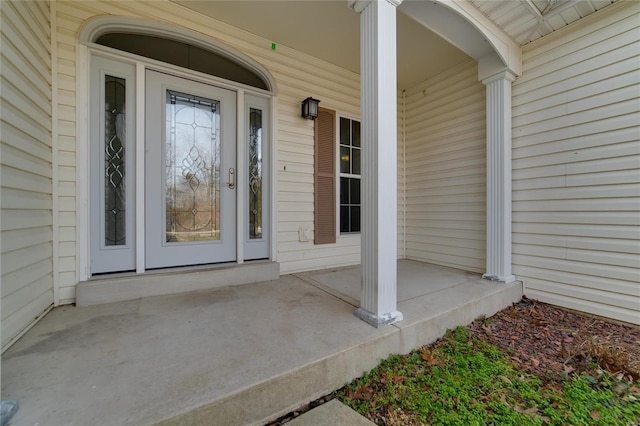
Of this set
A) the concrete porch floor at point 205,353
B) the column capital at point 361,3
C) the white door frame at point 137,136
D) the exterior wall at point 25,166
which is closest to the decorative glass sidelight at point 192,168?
the white door frame at point 137,136

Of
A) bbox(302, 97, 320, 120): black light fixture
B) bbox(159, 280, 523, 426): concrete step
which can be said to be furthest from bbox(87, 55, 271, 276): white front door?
bbox(159, 280, 523, 426): concrete step

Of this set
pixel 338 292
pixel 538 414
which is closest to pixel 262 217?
pixel 338 292

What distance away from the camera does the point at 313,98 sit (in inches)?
143

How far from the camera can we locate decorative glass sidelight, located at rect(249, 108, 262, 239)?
3.28 meters

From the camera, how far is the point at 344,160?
4047mm

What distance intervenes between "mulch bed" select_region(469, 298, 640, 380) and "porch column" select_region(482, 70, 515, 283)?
0.52m

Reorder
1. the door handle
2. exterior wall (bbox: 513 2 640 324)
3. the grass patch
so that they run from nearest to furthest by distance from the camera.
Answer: the grass patch < exterior wall (bbox: 513 2 640 324) < the door handle

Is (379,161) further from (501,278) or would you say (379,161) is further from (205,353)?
(501,278)

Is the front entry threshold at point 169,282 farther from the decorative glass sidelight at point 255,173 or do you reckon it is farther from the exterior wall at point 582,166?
the exterior wall at point 582,166

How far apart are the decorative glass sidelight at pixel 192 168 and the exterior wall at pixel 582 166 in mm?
3595

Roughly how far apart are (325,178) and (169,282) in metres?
2.29

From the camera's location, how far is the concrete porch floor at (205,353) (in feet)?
3.91

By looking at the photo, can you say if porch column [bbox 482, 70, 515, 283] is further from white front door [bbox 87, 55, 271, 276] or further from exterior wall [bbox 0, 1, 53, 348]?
exterior wall [bbox 0, 1, 53, 348]

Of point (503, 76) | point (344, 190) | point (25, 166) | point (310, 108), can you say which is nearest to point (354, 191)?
point (344, 190)
